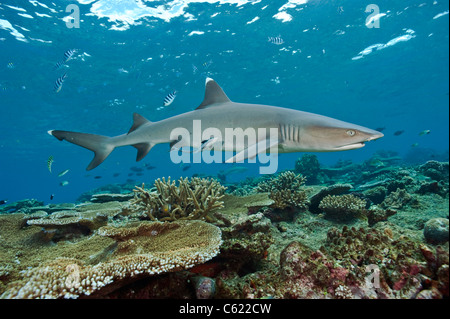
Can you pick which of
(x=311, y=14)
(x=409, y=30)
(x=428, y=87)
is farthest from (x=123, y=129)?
(x=428, y=87)

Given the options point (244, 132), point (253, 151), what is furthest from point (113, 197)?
point (253, 151)

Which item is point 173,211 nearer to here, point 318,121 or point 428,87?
point 318,121

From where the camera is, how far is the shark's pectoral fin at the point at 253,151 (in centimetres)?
325

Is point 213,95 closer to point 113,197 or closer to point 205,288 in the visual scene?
point 205,288

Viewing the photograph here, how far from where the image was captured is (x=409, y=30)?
893 inches

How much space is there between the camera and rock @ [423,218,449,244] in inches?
82.8

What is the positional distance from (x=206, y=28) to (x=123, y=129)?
27.6 metres

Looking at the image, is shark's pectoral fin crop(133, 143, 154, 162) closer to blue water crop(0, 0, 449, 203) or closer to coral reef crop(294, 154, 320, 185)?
coral reef crop(294, 154, 320, 185)

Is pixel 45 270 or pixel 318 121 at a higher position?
pixel 318 121

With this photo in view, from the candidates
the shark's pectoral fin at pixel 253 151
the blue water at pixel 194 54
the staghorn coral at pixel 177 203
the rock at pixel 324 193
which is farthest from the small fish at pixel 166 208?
the blue water at pixel 194 54

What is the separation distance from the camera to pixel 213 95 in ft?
15.7
